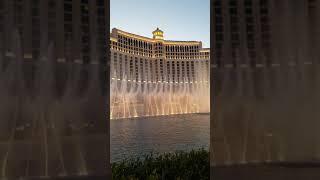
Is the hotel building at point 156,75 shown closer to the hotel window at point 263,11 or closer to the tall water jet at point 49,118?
the tall water jet at point 49,118

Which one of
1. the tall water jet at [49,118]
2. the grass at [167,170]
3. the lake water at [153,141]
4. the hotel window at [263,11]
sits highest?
the hotel window at [263,11]

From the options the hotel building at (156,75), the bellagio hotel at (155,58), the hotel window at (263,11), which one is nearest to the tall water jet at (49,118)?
the hotel window at (263,11)

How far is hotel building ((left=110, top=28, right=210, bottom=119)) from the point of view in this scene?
6788cm

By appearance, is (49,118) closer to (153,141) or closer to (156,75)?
(153,141)

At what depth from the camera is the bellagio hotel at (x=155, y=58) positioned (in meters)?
70.5

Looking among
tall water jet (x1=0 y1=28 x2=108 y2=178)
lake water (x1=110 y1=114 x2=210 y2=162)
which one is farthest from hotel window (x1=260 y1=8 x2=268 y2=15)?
lake water (x1=110 y1=114 x2=210 y2=162)

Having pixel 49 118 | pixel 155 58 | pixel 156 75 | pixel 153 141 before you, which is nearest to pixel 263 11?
pixel 49 118

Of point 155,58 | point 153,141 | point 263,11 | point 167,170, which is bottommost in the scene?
point 153,141

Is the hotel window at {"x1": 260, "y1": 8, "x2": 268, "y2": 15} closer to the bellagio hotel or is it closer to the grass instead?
the grass

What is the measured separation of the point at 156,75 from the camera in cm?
8162

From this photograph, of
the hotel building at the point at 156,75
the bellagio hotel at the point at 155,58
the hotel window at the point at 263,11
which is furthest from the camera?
the bellagio hotel at the point at 155,58

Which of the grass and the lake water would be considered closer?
the grass

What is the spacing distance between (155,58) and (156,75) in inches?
199

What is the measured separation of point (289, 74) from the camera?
229 inches
